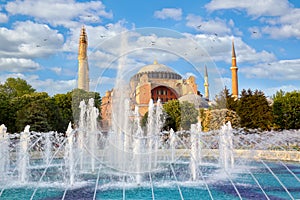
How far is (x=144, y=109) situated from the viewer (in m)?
10.4

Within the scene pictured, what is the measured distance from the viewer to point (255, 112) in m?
30.3

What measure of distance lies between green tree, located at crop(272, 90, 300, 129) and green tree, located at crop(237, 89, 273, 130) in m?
1.91

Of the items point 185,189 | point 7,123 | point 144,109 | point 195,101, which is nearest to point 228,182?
point 185,189

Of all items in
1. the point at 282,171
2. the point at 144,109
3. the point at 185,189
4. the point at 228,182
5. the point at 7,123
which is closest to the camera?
the point at 185,189

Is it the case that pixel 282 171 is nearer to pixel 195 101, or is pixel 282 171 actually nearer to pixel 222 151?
pixel 222 151

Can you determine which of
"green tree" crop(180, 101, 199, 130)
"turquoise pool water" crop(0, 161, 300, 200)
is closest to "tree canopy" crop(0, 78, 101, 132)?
"turquoise pool water" crop(0, 161, 300, 200)

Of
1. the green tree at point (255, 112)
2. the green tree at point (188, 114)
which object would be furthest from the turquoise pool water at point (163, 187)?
the green tree at point (255, 112)

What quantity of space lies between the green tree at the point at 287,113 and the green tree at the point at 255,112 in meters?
1.91

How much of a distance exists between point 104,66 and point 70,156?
2756 millimetres

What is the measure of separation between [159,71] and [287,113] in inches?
1018

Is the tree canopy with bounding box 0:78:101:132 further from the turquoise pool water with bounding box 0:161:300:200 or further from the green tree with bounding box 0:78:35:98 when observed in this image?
the turquoise pool water with bounding box 0:161:300:200

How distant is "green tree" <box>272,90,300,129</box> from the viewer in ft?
106

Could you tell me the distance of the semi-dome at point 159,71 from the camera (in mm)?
9734

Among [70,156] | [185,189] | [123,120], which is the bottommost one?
[185,189]
